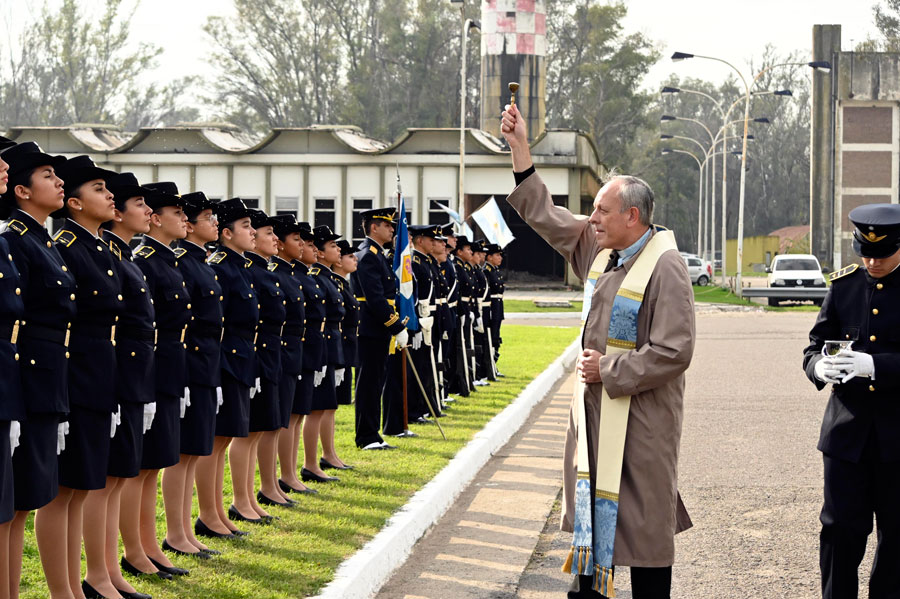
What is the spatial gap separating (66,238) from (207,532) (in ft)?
8.23

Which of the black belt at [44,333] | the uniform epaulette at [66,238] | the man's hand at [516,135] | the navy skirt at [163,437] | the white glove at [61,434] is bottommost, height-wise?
the navy skirt at [163,437]

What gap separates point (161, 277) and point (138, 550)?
58.8 inches

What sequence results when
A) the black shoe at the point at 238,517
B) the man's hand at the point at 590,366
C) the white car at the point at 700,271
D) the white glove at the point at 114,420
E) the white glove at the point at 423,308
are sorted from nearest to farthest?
1. the man's hand at the point at 590,366
2. the white glove at the point at 114,420
3. the black shoe at the point at 238,517
4. the white glove at the point at 423,308
5. the white car at the point at 700,271

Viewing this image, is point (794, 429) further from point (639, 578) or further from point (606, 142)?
point (606, 142)

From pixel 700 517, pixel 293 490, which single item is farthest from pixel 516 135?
pixel 293 490

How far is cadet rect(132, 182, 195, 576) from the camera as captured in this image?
6945 millimetres

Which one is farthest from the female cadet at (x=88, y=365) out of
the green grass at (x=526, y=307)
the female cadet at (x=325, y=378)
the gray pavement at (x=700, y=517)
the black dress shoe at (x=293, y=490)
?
the green grass at (x=526, y=307)

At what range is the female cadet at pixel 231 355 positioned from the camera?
26.0ft

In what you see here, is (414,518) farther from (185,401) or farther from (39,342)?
(39,342)

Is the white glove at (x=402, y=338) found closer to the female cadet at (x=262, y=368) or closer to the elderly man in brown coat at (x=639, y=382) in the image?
the female cadet at (x=262, y=368)

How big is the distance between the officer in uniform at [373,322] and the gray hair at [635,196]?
20.7 ft

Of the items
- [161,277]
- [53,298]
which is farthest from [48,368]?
[161,277]

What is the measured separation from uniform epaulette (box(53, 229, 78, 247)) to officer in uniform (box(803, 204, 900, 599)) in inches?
140

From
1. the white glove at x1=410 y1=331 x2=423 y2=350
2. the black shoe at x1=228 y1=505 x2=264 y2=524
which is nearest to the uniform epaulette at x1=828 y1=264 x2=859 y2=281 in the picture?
the black shoe at x1=228 y1=505 x2=264 y2=524
